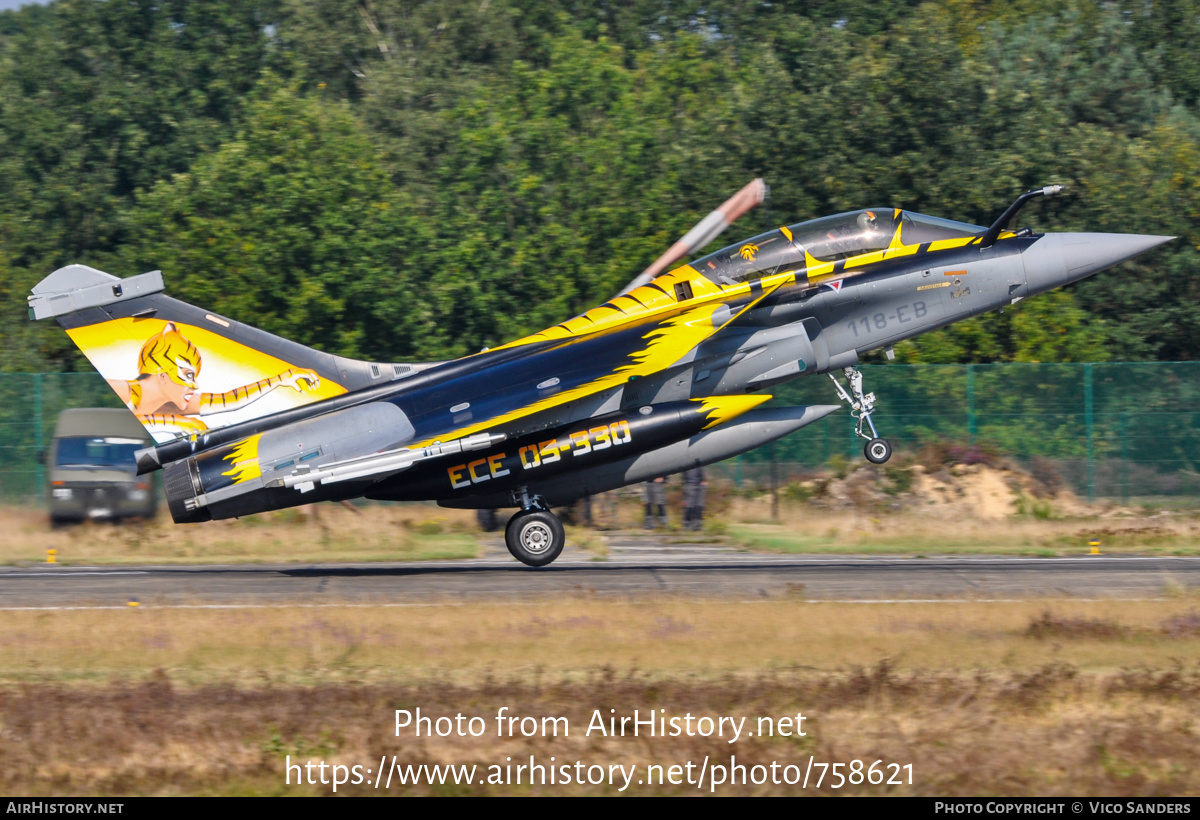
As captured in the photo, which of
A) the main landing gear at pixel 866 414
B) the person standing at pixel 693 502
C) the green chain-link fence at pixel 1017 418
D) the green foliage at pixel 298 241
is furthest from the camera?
the green foliage at pixel 298 241

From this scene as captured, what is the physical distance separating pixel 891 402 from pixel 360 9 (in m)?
38.7

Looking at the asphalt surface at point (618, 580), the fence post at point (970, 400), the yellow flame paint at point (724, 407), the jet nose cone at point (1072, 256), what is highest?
the jet nose cone at point (1072, 256)

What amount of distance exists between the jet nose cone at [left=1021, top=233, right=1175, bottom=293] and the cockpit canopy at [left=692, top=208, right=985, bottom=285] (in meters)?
0.97

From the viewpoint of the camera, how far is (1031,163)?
32844mm

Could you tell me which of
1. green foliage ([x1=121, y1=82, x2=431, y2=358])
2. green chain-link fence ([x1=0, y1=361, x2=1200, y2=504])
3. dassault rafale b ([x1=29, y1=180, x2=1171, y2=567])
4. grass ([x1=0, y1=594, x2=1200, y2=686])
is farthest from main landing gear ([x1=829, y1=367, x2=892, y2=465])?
green foliage ([x1=121, y1=82, x2=431, y2=358])

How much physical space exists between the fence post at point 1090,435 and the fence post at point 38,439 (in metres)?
22.5

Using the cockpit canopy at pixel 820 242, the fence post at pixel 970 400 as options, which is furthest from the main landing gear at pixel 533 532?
the fence post at pixel 970 400

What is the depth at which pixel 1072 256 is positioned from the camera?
59.4 ft

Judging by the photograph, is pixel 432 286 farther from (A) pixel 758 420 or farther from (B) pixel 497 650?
(B) pixel 497 650

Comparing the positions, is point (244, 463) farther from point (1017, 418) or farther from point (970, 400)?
point (1017, 418)

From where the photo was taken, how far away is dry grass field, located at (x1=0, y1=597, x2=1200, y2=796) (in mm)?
8891

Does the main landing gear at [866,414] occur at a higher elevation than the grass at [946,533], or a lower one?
higher

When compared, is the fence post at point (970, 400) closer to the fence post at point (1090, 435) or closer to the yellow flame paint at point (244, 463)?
the fence post at point (1090, 435)

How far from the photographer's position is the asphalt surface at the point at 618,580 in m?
16.4
